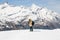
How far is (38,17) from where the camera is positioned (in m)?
128
